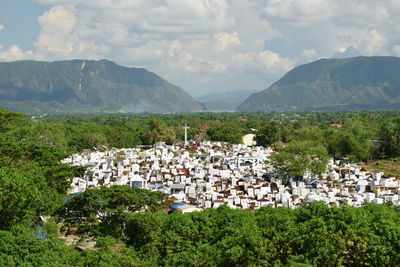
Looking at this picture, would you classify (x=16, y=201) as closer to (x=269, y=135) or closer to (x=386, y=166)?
(x=386, y=166)

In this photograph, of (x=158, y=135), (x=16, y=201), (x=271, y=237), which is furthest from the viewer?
(x=158, y=135)

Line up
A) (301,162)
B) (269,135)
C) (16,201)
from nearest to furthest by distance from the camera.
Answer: (16,201) → (301,162) → (269,135)

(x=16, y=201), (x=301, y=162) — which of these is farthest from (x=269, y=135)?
(x=16, y=201)

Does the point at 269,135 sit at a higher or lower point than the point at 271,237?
higher

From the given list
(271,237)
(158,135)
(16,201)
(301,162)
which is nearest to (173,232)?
(271,237)

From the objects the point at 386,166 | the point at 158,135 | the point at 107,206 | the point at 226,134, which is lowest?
the point at 386,166

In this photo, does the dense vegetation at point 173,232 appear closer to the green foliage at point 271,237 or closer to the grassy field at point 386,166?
the green foliage at point 271,237

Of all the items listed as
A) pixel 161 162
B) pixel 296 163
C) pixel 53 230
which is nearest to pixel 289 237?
pixel 53 230

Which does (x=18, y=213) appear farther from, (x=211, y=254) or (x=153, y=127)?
(x=153, y=127)

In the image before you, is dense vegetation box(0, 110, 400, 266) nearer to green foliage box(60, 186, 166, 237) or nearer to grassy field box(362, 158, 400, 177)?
green foliage box(60, 186, 166, 237)

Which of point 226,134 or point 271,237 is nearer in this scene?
point 271,237

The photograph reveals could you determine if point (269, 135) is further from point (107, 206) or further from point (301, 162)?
point (107, 206)
